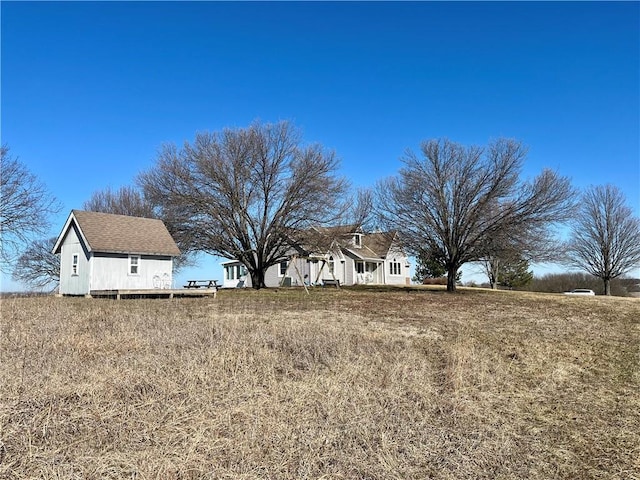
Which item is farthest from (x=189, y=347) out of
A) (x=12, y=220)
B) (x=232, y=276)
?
(x=232, y=276)

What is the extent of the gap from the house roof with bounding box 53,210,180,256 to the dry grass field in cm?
1306

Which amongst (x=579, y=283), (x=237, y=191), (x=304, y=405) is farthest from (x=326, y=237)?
(x=579, y=283)

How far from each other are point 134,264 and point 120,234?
1.80 metres

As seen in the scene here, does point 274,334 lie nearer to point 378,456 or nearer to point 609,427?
point 378,456

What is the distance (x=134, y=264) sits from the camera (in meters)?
23.0

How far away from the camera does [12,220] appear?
69.3 ft

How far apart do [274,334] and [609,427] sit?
570 cm

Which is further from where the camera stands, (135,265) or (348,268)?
(348,268)

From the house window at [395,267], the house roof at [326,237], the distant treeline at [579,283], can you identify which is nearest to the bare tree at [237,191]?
the house roof at [326,237]

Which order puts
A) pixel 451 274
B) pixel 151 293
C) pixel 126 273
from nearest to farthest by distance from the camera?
pixel 151 293, pixel 126 273, pixel 451 274

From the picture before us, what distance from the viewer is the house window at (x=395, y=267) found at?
4334 centimetres

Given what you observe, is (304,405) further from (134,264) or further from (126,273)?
(134,264)

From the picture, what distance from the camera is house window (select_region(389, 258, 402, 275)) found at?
43344mm

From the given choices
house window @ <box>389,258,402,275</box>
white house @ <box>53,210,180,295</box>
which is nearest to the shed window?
white house @ <box>53,210,180,295</box>
